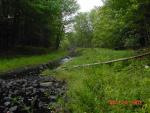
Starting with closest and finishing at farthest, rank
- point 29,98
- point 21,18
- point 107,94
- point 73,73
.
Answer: point 107,94 < point 29,98 < point 73,73 < point 21,18

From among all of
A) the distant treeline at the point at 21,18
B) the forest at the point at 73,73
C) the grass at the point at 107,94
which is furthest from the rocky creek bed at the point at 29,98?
the distant treeline at the point at 21,18

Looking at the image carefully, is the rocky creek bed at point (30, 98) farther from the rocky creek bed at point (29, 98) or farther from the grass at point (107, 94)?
the grass at point (107, 94)

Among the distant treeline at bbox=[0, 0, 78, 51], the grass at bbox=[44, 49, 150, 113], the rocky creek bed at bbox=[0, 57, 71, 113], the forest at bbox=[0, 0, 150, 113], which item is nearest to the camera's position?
the grass at bbox=[44, 49, 150, 113]

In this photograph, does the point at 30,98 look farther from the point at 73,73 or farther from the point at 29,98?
the point at 73,73

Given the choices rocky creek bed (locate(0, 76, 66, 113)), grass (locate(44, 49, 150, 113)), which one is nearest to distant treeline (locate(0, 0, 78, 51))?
rocky creek bed (locate(0, 76, 66, 113))

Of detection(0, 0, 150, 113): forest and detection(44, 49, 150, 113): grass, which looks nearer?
Answer: detection(44, 49, 150, 113): grass

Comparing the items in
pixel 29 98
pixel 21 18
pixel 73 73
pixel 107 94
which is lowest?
pixel 29 98

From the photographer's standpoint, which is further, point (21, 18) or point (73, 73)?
point (21, 18)

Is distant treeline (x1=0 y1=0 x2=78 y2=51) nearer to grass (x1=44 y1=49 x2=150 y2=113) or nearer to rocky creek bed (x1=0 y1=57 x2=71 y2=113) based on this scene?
rocky creek bed (x1=0 y1=57 x2=71 y2=113)

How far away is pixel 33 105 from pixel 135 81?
465 centimetres

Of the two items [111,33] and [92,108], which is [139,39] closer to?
[111,33]

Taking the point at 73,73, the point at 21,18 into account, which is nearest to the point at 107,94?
the point at 73,73

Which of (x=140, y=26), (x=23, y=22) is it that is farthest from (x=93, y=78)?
(x=23, y=22)

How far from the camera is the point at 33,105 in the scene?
13820 mm
